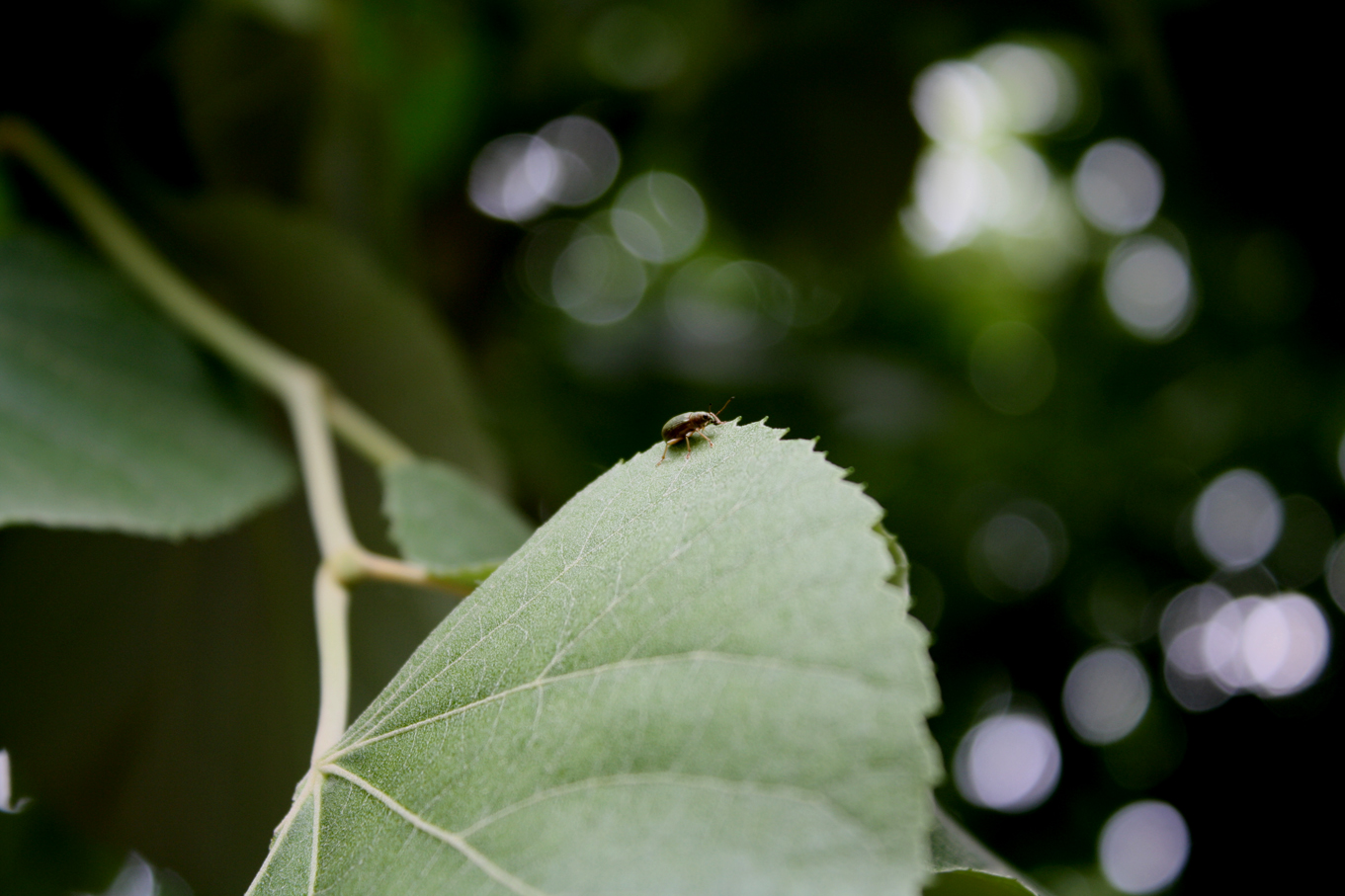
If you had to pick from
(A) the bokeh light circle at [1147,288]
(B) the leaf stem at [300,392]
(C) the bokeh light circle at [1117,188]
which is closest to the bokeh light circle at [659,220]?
(C) the bokeh light circle at [1117,188]

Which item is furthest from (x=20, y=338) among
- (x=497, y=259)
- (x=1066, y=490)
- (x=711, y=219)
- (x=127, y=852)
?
(x=1066, y=490)

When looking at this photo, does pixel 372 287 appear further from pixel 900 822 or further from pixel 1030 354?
pixel 1030 354

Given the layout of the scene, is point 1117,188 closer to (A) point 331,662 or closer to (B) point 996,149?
(B) point 996,149

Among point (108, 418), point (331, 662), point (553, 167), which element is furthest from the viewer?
point (553, 167)

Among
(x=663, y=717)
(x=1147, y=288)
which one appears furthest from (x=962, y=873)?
(x=1147, y=288)

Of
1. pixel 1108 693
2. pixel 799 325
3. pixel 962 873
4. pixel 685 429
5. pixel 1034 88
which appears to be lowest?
pixel 1108 693

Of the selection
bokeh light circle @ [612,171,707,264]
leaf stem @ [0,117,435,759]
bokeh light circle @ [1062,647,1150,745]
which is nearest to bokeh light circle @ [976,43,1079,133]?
bokeh light circle @ [612,171,707,264]
